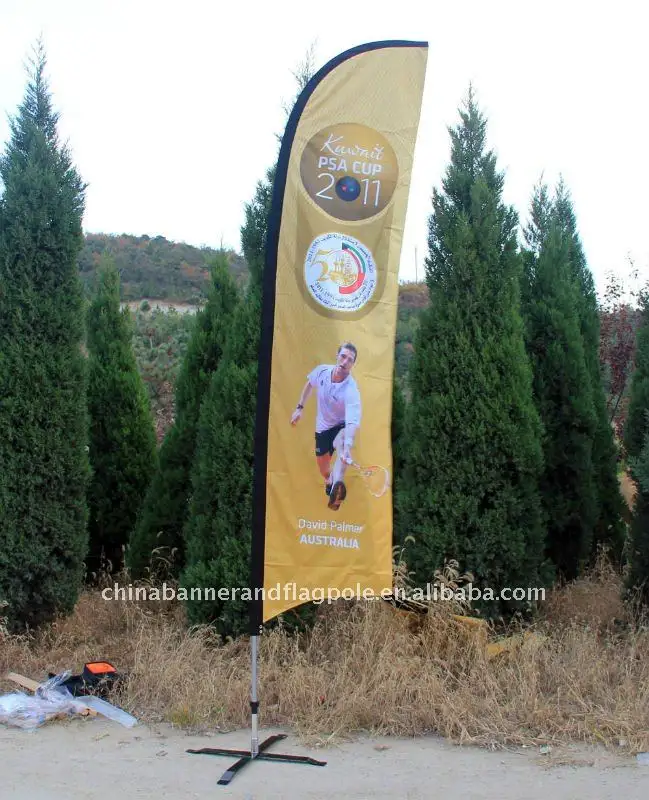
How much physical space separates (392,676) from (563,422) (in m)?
3.63

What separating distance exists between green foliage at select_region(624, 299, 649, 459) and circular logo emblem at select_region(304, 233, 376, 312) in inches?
134

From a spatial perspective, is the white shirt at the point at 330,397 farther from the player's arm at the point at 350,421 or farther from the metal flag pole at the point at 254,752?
the metal flag pole at the point at 254,752

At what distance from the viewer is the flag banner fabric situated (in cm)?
435

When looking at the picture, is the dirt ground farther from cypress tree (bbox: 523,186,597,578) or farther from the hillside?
the hillside

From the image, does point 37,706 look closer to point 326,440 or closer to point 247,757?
point 247,757

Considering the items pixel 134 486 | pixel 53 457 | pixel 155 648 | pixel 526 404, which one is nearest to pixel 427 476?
pixel 526 404

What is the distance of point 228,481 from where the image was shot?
232 inches

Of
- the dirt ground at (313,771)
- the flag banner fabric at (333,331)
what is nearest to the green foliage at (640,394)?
the flag banner fabric at (333,331)

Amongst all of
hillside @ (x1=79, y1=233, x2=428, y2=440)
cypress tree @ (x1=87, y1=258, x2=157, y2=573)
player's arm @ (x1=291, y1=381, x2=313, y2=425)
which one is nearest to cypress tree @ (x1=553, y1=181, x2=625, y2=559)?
player's arm @ (x1=291, y1=381, x2=313, y2=425)

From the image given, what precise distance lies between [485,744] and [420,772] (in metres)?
Answer: 0.51

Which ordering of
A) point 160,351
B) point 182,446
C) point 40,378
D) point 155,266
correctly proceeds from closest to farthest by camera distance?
point 40,378, point 182,446, point 160,351, point 155,266

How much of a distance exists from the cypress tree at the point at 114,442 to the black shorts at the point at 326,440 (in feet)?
14.4

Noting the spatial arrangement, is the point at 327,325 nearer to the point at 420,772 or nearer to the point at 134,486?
the point at 420,772

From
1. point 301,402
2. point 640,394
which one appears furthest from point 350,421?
point 640,394
